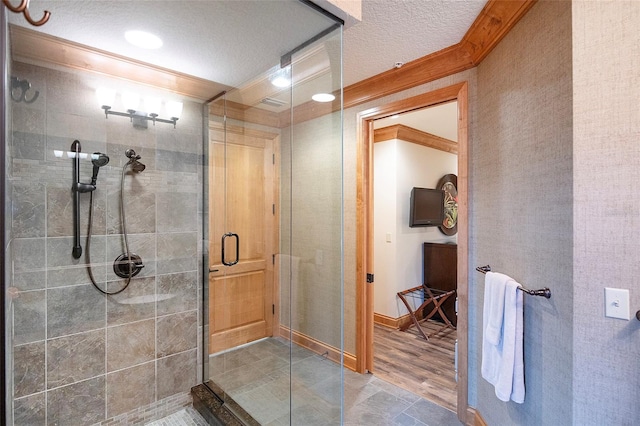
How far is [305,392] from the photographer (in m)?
2.23

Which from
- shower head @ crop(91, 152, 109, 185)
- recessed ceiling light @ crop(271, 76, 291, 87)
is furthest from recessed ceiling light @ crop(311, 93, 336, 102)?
shower head @ crop(91, 152, 109, 185)

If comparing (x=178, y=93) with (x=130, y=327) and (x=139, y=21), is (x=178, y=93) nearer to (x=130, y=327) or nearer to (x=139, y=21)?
(x=139, y=21)

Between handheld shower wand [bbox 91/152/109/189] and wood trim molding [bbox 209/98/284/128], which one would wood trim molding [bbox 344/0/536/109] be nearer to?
wood trim molding [bbox 209/98/284/128]

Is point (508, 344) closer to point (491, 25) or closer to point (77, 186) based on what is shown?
point (491, 25)

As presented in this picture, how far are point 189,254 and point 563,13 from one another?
2552 millimetres

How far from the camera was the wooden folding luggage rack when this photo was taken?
3666mm

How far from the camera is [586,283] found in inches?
47.4

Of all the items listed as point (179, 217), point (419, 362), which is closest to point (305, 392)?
point (419, 362)

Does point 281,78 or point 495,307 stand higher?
point 281,78

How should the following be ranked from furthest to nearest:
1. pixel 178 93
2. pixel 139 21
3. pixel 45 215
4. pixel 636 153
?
pixel 178 93
pixel 45 215
pixel 139 21
pixel 636 153

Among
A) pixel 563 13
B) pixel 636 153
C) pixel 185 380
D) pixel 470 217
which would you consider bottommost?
pixel 185 380

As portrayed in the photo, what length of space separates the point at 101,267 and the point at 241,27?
1.71 metres

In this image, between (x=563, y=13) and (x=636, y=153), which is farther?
(x=563, y=13)

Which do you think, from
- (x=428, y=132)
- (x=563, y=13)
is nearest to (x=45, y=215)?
(x=563, y=13)
